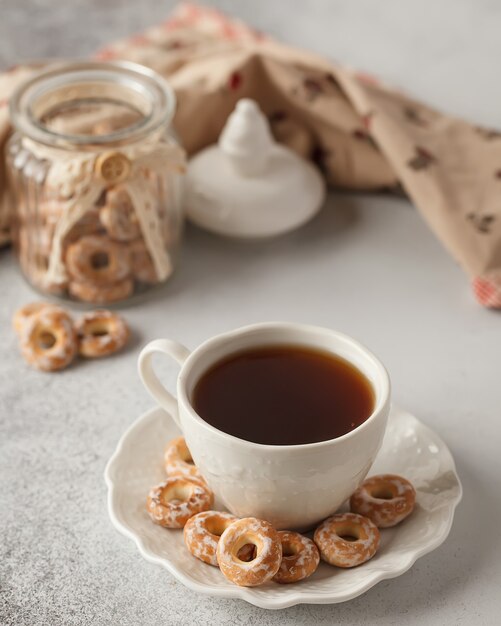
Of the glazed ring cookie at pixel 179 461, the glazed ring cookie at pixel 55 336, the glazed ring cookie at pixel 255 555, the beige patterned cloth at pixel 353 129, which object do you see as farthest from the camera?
the beige patterned cloth at pixel 353 129

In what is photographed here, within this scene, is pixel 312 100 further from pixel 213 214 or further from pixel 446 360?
pixel 446 360

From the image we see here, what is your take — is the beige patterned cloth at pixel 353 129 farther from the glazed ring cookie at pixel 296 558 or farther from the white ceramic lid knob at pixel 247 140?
the glazed ring cookie at pixel 296 558

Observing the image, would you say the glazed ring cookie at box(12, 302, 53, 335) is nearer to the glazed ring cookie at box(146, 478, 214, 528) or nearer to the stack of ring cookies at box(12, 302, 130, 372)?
the stack of ring cookies at box(12, 302, 130, 372)

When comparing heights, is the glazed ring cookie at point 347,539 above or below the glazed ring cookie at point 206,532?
above

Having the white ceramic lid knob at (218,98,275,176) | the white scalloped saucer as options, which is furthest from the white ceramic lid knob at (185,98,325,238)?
the white scalloped saucer

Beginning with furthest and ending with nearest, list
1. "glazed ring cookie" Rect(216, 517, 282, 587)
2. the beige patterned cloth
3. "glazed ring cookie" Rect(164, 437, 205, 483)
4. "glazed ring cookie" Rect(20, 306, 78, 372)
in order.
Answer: the beige patterned cloth → "glazed ring cookie" Rect(20, 306, 78, 372) → "glazed ring cookie" Rect(164, 437, 205, 483) → "glazed ring cookie" Rect(216, 517, 282, 587)

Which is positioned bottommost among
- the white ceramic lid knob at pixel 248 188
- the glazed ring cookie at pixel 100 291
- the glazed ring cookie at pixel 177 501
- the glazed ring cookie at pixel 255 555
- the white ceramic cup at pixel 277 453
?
the glazed ring cookie at pixel 100 291

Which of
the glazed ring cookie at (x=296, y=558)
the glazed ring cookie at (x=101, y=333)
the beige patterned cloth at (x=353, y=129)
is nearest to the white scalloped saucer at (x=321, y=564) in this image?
the glazed ring cookie at (x=296, y=558)
